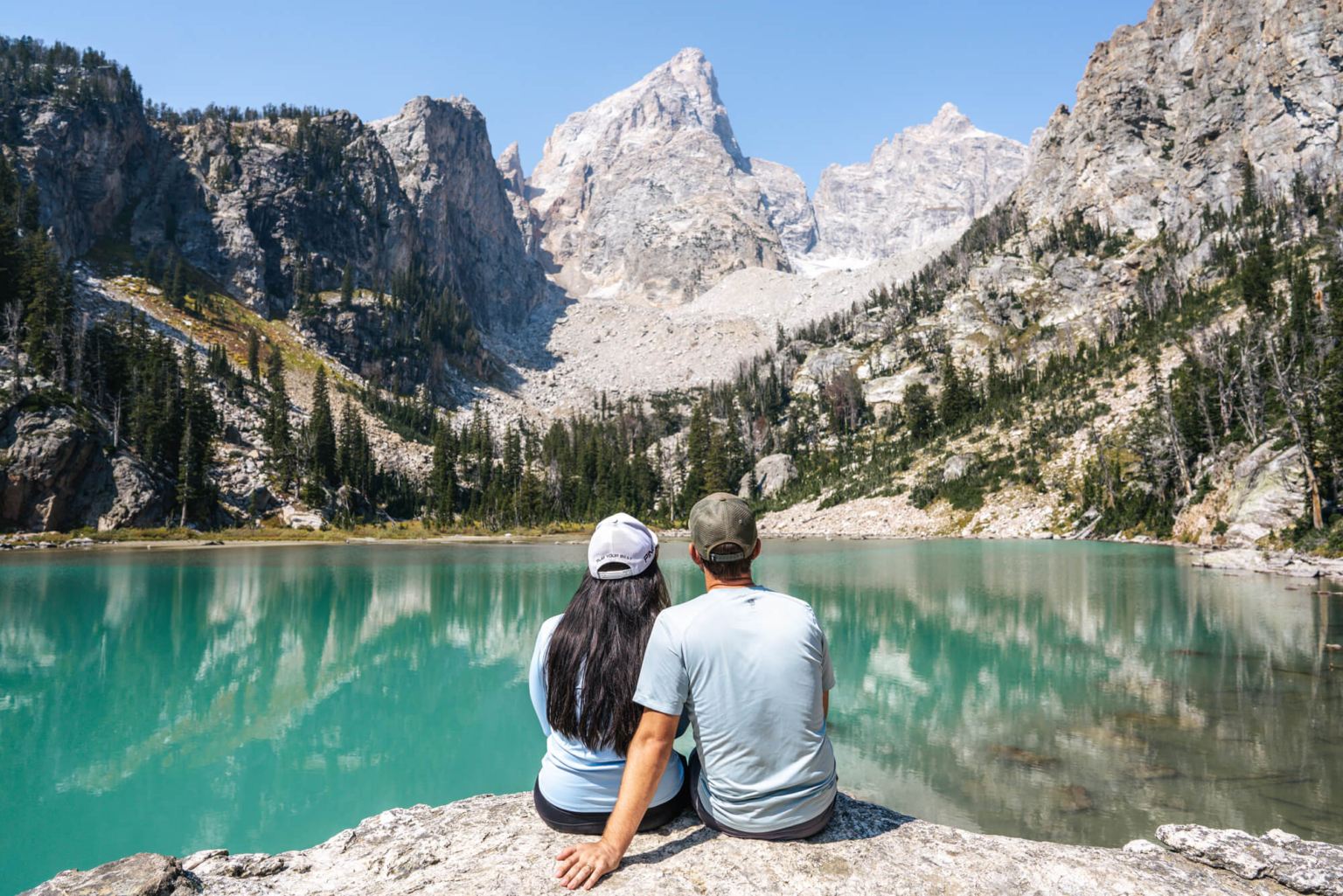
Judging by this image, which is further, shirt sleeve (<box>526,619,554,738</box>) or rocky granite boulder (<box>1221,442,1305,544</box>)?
rocky granite boulder (<box>1221,442,1305,544</box>)

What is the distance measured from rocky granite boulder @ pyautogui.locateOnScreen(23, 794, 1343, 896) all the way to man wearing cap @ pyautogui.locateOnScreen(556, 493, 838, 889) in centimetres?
28

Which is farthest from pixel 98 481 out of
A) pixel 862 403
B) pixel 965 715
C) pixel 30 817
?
pixel 862 403

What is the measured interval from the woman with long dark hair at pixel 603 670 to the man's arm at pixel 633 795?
38 cm

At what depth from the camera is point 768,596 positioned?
3.45 meters

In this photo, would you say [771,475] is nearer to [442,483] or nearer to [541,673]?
[442,483]

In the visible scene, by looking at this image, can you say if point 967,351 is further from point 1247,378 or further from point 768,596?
point 768,596

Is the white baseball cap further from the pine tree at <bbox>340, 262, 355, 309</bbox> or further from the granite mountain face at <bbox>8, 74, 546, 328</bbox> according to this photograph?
the pine tree at <bbox>340, 262, 355, 309</bbox>

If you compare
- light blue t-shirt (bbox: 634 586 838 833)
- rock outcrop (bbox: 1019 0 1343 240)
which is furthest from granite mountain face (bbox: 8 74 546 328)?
rock outcrop (bbox: 1019 0 1343 240)

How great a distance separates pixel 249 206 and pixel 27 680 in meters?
136

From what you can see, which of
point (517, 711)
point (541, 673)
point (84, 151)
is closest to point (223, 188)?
point (84, 151)

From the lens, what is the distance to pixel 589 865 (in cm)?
332

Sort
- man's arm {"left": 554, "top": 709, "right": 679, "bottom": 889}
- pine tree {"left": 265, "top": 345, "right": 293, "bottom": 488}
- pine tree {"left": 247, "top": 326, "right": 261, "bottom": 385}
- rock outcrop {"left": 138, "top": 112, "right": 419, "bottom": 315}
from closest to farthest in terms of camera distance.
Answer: man's arm {"left": 554, "top": 709, "right": 679, "bottom": 889}
pine tree {"left": 265, "top": 345, "right": 293, "bottom": 488}
pine tree {"left": 247, "top": 326, "right": 261, "bottom": 385}
rock outcrop {"left": 138, "top": 112, "right": 419, "bottom": 315}

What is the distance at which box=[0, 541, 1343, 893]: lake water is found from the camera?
793cm

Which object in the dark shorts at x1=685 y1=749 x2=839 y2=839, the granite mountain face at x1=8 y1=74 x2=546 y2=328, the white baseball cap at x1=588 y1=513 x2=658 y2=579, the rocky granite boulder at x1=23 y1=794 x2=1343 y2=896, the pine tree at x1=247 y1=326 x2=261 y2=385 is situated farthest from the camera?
the granite mountain face at x1=8 y1=74 x2=546 y2=328
